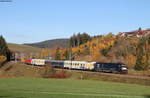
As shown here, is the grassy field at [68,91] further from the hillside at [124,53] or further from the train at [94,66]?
the hillside at [124,53]

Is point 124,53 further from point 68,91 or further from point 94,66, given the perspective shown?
point 68,91

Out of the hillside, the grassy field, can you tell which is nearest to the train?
the hillside

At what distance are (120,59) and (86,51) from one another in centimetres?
4454

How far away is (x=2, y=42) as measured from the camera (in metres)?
150

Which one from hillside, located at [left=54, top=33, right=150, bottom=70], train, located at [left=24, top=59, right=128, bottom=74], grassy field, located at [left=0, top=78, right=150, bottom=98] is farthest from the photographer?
hillside, located at [left=54, top=33, right=150, bottom=70]

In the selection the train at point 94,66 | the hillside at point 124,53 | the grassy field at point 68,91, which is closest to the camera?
the grassy field at point 68,91

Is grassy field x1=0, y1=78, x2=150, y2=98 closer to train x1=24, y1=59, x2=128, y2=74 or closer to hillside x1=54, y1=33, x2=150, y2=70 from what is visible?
train x1=24, y1=59, x2=128, y2=74

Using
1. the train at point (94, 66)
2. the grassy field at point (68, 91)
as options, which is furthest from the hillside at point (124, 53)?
the grassy field at point (68, 91)

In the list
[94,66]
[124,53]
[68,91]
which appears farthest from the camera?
[124,53]

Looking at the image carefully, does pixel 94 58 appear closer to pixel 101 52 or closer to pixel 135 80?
pixel 101 52

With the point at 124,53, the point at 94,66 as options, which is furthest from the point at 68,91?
the point at 124,53

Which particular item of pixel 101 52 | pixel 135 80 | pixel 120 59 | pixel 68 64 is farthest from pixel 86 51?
pixel 135 80

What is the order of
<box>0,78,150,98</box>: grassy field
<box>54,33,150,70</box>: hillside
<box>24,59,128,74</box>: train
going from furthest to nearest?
<box>54,33,150,70</box>: hillside → <box>24,59,128,74</box>: train → <box>0,78,150,98</box>: grassy field

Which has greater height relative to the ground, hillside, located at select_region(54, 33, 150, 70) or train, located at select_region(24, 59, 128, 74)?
hillside, located at select_region(54, 33, 150, 70)
